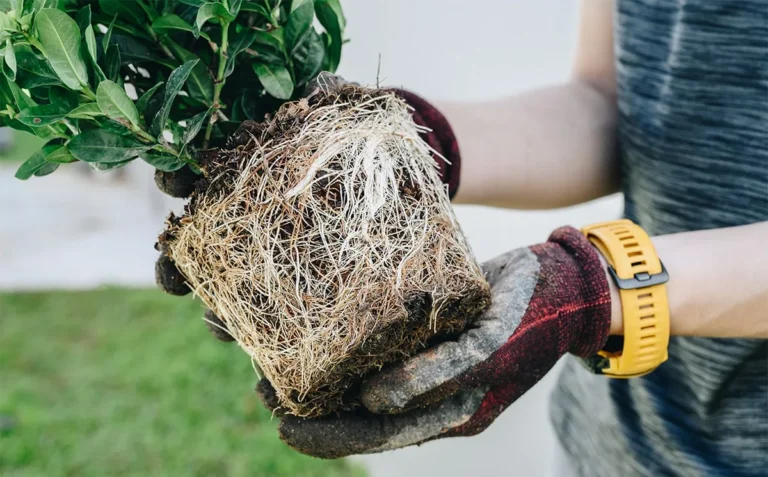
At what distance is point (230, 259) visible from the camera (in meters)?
0.80

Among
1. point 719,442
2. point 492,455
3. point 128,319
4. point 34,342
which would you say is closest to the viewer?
point 719,442

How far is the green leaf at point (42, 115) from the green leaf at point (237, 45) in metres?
0.18

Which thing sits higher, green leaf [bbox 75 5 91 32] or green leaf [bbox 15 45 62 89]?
green leaf [bbox 75 5 91 32]

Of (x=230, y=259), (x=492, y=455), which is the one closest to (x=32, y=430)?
(x=492, y=455)

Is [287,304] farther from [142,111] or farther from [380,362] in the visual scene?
[142,111]

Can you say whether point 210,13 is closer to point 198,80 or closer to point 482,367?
point 198,80

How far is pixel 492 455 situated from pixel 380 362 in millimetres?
1549

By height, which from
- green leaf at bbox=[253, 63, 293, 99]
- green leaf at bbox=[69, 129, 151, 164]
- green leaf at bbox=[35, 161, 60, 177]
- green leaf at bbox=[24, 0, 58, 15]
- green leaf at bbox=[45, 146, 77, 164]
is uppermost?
green leaf at bbox=[24, 0, 58, 15]

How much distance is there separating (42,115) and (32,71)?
5 centimetres

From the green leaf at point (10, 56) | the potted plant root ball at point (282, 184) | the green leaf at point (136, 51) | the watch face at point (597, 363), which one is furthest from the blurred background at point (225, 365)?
the green leaf at point (10, 56)

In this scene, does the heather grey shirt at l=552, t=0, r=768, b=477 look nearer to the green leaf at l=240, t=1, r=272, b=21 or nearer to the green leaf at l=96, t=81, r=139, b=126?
the green leaf at l=240, t=1, r=272, b=21

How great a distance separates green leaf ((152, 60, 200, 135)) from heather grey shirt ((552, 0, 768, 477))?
0.69 meters

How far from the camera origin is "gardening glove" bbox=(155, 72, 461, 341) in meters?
0.82

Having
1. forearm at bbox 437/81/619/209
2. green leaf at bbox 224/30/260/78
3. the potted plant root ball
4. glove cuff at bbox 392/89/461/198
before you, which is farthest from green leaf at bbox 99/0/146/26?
forearm at bbox 437/81/619/209
